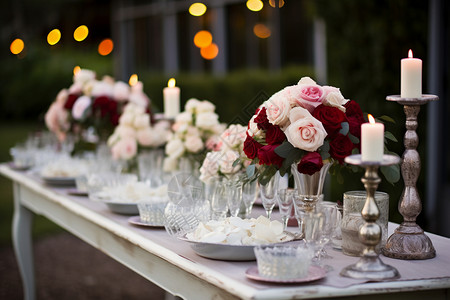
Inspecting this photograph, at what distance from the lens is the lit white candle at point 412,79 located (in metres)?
2.23

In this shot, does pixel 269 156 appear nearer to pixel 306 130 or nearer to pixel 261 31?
pixel 306 130

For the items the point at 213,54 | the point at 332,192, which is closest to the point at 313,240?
the point at 332,192

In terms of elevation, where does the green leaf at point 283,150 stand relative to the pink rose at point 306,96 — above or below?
below

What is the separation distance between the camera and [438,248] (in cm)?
Answer: 236

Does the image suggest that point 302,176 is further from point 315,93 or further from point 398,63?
point 398,63

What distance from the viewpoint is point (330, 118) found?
222 centimetres

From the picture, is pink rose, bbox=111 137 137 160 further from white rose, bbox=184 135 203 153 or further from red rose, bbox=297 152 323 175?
red rose, bbox=297 152 323 175

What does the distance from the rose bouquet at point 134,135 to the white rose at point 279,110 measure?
1.74 m

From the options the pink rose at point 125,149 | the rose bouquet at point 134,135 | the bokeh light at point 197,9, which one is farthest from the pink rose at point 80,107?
the bokeh light at point 197,9

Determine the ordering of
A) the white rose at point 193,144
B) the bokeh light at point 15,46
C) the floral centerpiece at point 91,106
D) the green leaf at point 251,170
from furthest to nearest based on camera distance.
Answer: the bokeh light at point 15,46
the floral centerpiece at point 91,106
the white rose at point 193,144
the green leaf at point 251,170

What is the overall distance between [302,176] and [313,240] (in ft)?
1.10

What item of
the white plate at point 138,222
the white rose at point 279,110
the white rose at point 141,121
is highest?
the white rose at point 279,110

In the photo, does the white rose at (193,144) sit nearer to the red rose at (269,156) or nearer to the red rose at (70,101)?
the red rose at (269,156)

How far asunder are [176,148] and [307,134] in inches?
50.8
